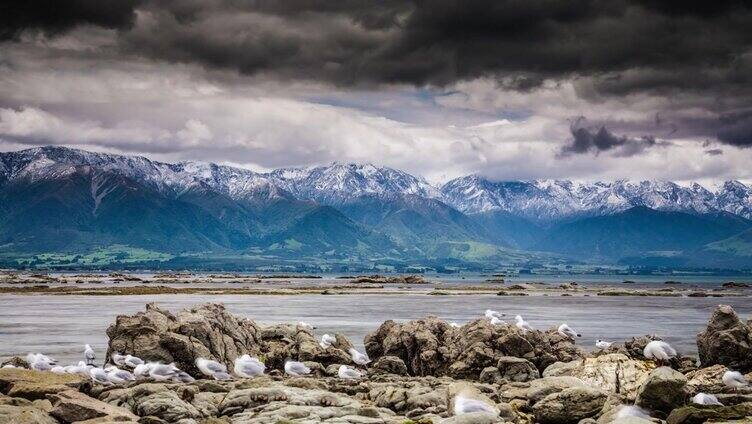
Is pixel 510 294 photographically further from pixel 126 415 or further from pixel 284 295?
pixel 126 415

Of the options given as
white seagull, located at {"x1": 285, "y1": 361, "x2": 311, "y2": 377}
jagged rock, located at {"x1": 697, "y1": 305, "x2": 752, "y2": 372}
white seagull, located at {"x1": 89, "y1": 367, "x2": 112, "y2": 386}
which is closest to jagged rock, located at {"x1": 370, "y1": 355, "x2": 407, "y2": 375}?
white seagull, located at {"x1": 285, "y1": 361, "x2": 311, "y2": 377}

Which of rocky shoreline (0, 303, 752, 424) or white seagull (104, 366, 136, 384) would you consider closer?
rocky shoreline (0, 303, 752, 424)

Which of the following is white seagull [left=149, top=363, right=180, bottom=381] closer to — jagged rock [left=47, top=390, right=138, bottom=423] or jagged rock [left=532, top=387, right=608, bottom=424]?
jagged rock [left=47, top=390, right=138, bottom=423]

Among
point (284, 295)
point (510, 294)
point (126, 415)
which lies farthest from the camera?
point (510, 294)

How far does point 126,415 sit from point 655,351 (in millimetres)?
20766

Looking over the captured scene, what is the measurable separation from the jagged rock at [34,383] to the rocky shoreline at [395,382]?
56mm

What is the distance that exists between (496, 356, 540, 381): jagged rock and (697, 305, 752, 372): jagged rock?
9454 mm

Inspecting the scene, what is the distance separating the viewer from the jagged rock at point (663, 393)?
2202 centimetres

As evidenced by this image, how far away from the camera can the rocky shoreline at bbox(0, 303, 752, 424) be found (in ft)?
73.0

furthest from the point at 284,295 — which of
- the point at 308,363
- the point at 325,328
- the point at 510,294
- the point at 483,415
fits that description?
the point at 483,415

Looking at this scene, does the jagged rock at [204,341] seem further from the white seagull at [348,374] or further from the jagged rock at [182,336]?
the white seagull at [348,374]

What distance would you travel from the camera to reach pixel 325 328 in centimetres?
6372

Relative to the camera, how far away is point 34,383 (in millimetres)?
26578

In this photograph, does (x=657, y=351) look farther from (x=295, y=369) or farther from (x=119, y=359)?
(x=119, y=359)
